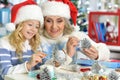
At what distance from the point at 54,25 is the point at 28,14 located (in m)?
0.19

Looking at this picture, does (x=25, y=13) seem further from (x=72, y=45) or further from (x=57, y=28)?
(x=72, y=45)

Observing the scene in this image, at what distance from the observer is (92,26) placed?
2582mm

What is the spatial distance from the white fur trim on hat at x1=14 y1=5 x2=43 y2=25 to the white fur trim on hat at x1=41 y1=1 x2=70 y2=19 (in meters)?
0.10

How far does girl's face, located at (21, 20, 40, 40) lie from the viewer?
5.49 ft

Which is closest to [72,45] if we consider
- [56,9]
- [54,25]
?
[54,25]

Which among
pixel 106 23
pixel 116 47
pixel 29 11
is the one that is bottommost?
pixel 116 47

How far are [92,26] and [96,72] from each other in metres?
1.40

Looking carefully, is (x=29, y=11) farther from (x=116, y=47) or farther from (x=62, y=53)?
(x=116, y=47)

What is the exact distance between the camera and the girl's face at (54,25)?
182 centimetres

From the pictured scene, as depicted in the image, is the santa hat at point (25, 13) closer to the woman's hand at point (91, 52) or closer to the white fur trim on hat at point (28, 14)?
the white fur trim on hat at point (28, 14)

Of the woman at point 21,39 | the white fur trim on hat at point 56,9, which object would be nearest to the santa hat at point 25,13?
the woman at point 21,39

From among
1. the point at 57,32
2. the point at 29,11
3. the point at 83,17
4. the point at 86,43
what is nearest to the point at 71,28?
the point at 57,32

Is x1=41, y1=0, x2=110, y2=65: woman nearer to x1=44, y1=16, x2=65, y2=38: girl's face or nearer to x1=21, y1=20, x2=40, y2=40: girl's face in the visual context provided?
x1=44, y1=16, x2=65, y2=38: girl's face

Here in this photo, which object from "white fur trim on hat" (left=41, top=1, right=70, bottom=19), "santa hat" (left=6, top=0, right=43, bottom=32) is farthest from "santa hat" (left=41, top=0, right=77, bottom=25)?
"santa hat" (left=6, top=0, right=43, bottom=32)
